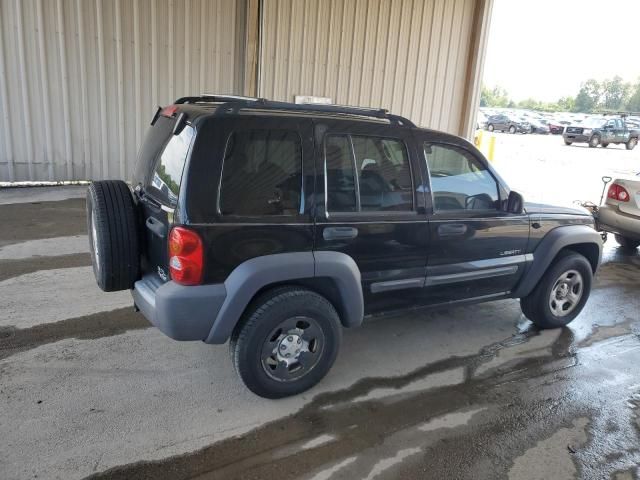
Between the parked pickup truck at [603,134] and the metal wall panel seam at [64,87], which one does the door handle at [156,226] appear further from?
the parked pickup truck at [603,134]

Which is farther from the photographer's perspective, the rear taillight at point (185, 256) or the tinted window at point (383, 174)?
the tinted window at point (383, 174)

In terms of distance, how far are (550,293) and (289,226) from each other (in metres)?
2.67

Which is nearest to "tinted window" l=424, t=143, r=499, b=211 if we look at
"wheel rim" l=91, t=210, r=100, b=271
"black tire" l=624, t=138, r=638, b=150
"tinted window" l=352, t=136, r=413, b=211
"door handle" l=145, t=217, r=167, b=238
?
"tinted window" l=352, t=136, r=413, b=211

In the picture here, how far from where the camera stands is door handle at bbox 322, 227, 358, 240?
3100mm

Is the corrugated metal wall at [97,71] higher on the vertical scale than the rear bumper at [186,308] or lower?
higher

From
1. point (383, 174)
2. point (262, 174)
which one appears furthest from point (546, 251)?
point (262, 174)

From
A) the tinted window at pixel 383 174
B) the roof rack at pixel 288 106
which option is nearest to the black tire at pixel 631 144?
the roof rack at pixel 288 106

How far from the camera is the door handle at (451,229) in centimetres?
358

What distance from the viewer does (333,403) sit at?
3191 millimetres

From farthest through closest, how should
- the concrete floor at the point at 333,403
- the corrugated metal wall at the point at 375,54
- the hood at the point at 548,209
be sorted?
the corrugated metal wall at the point at 375,54, the hood at the point at 548,209, the concrete floor at the point at 333,403

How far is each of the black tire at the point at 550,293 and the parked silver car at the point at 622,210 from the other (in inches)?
114

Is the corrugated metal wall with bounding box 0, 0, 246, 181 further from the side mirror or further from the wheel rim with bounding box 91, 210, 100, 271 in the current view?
the side mirror

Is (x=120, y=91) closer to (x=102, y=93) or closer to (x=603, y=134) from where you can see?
(x=102, y=93)

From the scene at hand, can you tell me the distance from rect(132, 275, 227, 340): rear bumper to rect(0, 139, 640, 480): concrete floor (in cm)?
56
